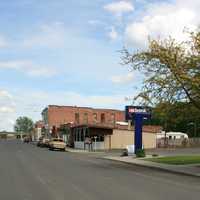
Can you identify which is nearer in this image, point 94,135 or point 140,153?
point 140,153

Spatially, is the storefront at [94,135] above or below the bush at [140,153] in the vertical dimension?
above

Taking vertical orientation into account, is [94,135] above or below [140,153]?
above

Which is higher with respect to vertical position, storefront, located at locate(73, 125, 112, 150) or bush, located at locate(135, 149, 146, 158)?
storefront, located at locate(73, 125, 112, 150)

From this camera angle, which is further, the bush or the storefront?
the storefront

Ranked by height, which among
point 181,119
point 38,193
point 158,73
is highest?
point 158,73

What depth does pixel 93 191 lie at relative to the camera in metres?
17.8

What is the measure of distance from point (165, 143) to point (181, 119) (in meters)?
49.0

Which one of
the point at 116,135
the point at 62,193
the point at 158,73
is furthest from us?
the point at 116,135

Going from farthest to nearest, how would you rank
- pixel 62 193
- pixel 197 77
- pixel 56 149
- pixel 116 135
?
pixel 116 135
pixel 56 149
pixel 197 77
pixel 62 193

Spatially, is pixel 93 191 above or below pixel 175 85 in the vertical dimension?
below

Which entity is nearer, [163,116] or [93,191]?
[93,191]

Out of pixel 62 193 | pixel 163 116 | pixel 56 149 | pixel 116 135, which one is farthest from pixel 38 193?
pixel 116 135

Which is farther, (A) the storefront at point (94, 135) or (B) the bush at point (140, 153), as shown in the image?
(A) the storefront at point (94, 135)

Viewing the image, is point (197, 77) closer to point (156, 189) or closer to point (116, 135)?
point (156, 189)
